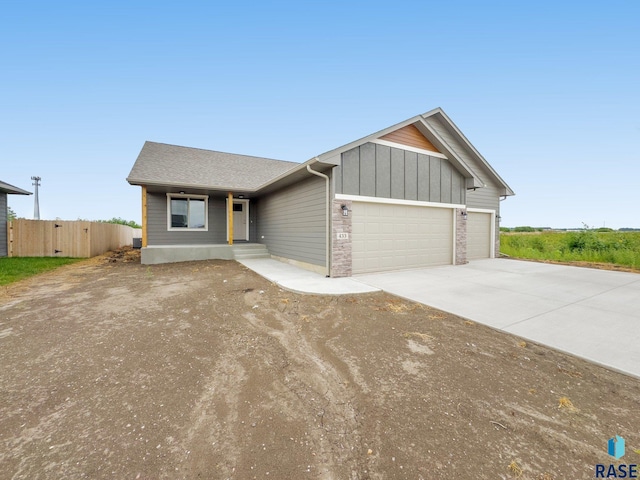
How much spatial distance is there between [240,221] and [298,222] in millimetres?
5971

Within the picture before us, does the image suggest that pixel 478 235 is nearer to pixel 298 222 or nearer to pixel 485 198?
pixel 485 198

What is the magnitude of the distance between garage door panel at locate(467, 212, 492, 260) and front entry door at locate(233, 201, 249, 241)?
1132cm

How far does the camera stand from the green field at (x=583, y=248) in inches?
442

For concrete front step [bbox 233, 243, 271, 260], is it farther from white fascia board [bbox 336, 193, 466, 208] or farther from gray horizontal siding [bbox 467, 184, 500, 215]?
gray horizontal siding [bbox 467, 184, 500, 215]

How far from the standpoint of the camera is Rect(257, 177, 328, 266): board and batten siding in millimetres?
8078

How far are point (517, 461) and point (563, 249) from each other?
17193mm

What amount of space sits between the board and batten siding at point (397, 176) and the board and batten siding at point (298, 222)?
0.96 m

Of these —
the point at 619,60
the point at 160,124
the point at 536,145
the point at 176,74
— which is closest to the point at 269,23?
the point at 176,74

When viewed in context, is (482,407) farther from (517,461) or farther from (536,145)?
(536,145)

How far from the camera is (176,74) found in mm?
16141

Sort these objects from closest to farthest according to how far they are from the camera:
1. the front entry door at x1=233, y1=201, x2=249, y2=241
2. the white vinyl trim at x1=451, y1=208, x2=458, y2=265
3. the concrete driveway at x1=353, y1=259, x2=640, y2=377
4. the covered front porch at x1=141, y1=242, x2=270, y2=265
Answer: the concrete driveway at x1=353, y1=259, x2=640, y2=377, the white vinyl trim at x1=451, y1=208, x2=458, y2=265, the covered front porch at x1=141, y1=242, x2=270, y2=265, the front entry door at x1=233, y1=201, x2=249, y2=241

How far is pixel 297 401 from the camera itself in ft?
7.69

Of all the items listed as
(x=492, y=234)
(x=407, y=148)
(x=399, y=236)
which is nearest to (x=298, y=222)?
(x=399, y=236)
